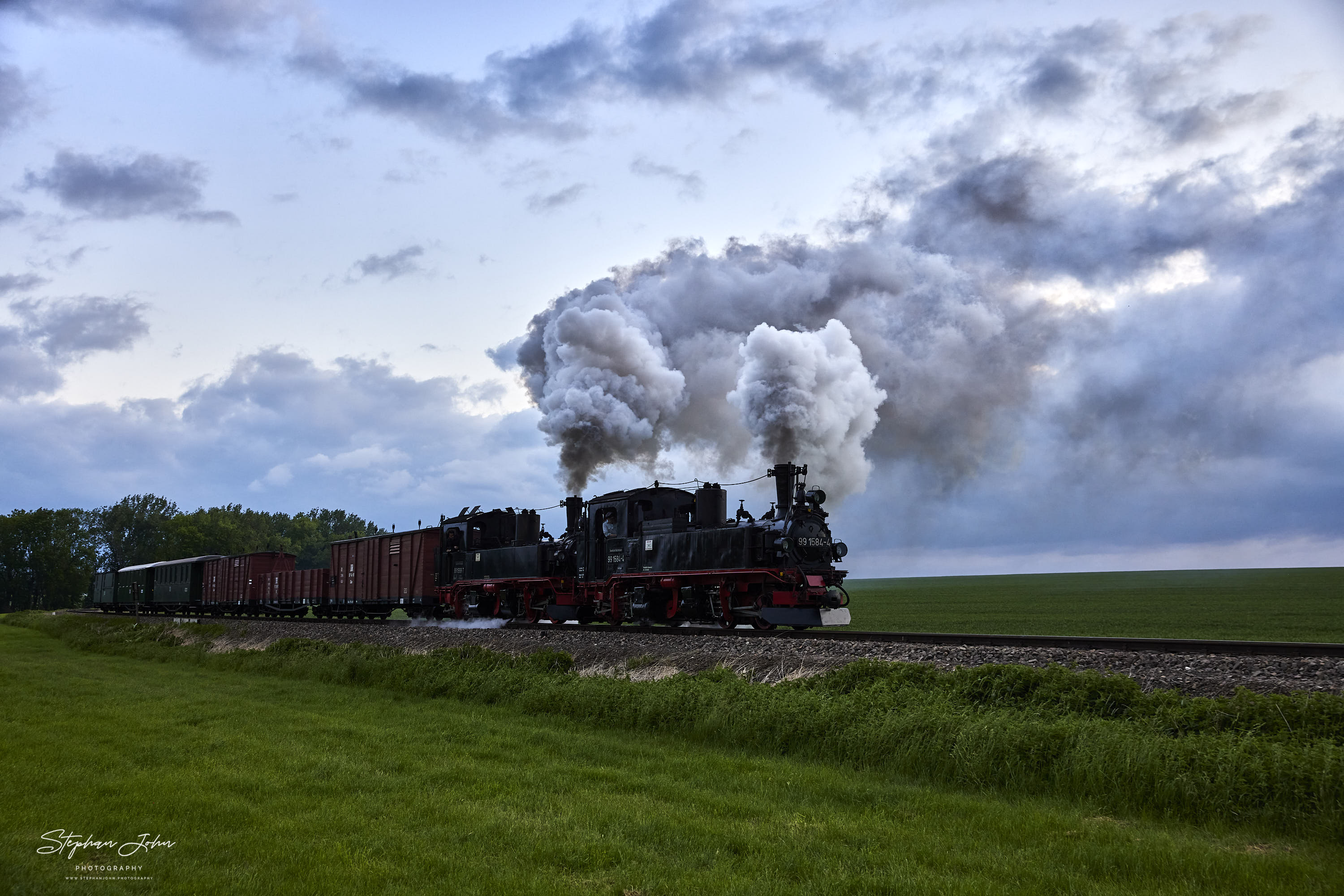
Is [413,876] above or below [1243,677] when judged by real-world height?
below

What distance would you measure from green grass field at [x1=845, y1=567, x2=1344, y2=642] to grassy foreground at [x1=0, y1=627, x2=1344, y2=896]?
23000 mm

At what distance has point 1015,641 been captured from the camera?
55.5ft

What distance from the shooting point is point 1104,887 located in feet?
19.0

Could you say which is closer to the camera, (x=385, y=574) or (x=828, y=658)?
(x=828, y=658)

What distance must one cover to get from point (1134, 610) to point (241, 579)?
5199 centimetres

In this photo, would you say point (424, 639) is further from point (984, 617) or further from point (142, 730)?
point (984, 617)

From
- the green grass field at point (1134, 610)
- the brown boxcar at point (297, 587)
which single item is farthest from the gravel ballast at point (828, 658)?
the brown boxcar at point (297, 587)

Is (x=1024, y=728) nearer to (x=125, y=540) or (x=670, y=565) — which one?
(x=670, y=565)

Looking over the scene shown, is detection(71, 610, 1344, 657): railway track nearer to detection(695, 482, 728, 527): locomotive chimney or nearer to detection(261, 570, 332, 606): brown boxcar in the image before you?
detection(695, 482, 728, 527): locomotive chimney

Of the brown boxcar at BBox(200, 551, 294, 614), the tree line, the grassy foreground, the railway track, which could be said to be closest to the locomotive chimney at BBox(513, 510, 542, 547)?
the railway track

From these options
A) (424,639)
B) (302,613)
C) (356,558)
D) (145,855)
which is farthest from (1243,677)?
(302,613)

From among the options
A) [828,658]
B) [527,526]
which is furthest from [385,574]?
[828,658]

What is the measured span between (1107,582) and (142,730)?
138 meters

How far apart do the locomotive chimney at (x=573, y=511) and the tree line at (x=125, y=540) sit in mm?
67805
